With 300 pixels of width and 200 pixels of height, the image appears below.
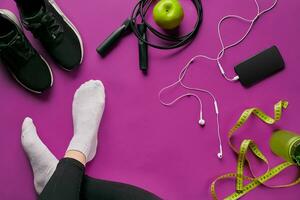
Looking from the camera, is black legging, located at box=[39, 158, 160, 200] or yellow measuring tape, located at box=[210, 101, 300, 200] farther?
yellow measuring tape, located at box=[210, 101, 300, 200]

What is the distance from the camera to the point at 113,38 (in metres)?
1.19

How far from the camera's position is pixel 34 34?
1157 mm

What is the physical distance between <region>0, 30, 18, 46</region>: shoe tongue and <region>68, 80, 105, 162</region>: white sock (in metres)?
0.25

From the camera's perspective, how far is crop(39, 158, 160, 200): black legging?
1.00 metres

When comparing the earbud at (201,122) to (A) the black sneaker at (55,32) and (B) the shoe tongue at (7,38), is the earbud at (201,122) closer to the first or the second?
(A) the black sneaker at (55,32)

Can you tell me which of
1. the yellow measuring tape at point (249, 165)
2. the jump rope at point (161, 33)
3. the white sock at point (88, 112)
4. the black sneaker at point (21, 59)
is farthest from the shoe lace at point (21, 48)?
the yellow measuring tape at point (249, 165)

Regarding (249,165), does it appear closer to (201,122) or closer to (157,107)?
(201,122)

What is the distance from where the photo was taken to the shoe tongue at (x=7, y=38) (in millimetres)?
1116

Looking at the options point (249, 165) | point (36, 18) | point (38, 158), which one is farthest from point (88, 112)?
point (249, 165)

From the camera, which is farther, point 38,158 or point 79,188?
point 38,158

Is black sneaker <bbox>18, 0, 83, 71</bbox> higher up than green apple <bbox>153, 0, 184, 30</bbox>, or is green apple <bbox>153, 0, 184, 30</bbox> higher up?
black sneaker <bbox>18, 0, 83, 71</bbox>

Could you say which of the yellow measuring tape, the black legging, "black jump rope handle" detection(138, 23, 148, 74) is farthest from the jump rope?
the black legging

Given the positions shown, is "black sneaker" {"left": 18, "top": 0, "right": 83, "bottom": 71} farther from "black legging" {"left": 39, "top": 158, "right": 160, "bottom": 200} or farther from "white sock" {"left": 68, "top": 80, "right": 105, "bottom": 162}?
"black legging" {"left": 39, "top": 158, "right": 160, "bottom": 200}

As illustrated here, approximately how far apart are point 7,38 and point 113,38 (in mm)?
313
